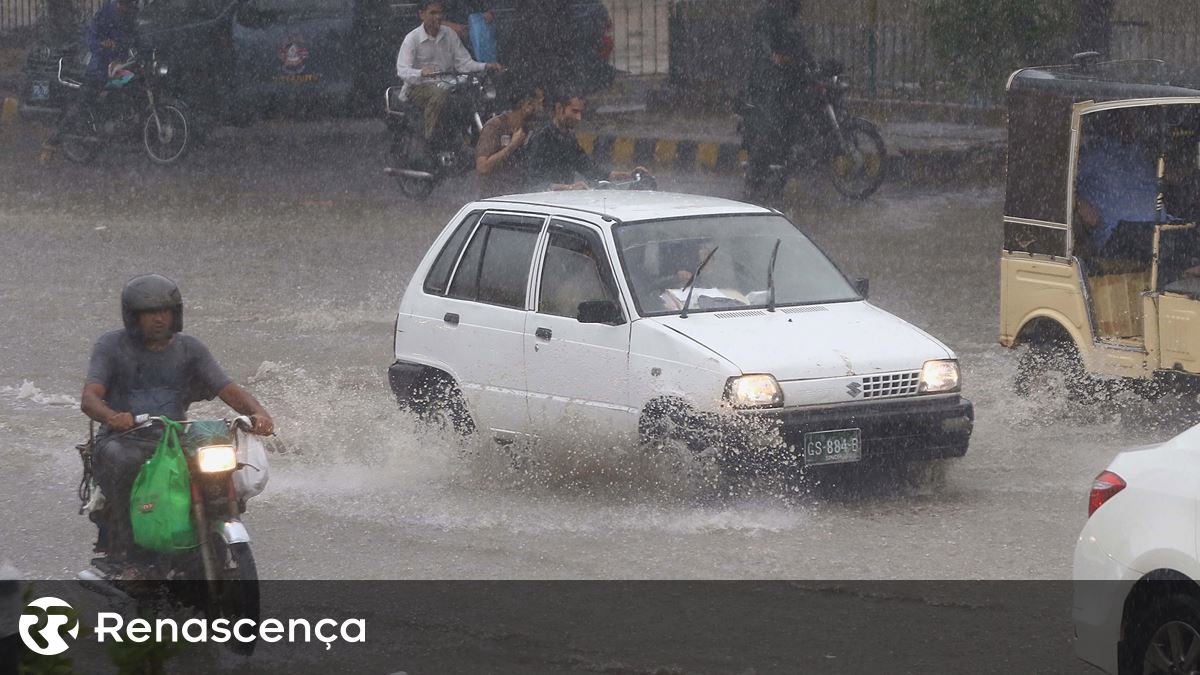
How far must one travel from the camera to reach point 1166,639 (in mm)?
5512

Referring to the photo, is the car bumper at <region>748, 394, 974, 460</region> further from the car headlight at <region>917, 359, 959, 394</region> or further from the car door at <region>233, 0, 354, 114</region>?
the car door at <region>233, 0, 354, 114</region>

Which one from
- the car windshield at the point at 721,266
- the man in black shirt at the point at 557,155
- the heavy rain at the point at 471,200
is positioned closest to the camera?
the heavy rain at the point at 471,200

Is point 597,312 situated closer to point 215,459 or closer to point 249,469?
point 249,469

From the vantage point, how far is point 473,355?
32.4ft

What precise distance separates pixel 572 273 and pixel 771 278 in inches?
40.2

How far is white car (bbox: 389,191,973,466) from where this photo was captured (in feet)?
28.7

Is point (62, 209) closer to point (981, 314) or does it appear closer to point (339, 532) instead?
point (981, 314)

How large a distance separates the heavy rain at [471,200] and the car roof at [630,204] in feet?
3.43

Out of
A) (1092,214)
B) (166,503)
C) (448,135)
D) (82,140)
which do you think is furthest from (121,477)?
(82,140)

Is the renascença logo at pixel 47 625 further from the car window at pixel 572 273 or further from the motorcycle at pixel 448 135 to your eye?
the motorcycle at pixel 448 135

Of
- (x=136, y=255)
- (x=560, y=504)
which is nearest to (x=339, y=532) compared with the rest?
(x=560, y=504)

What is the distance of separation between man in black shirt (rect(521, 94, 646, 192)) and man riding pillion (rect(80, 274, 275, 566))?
5889 mm

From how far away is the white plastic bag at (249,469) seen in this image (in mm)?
6867

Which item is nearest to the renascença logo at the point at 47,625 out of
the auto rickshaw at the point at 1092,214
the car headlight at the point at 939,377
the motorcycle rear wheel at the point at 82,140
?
the car headlight at the point at 939,377
